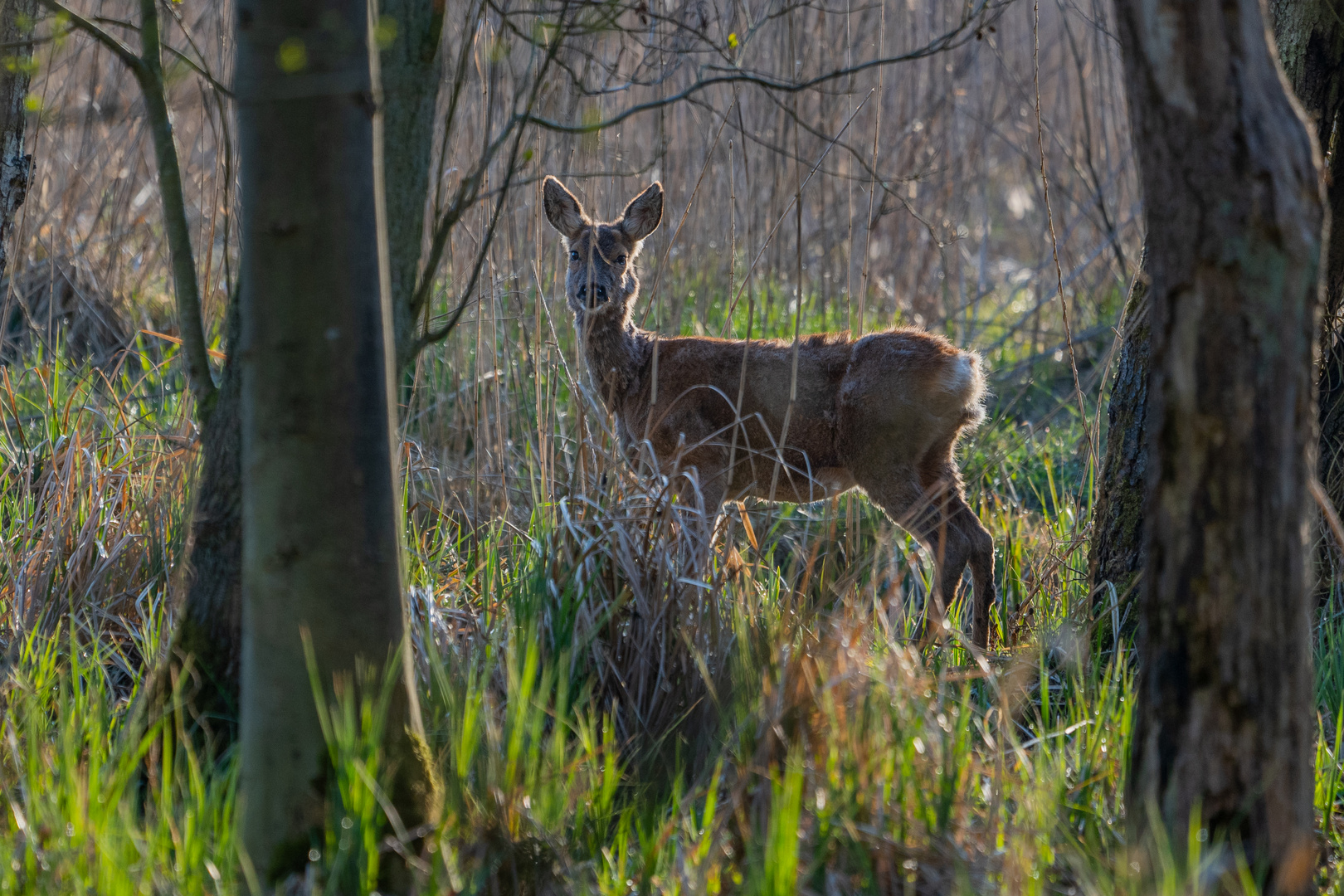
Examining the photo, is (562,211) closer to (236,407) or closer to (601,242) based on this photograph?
(601,242)

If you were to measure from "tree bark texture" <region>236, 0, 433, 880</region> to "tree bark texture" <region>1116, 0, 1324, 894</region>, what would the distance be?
1.30m

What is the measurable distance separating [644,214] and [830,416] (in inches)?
51.8

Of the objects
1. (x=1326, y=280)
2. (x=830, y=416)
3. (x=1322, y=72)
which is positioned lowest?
(x=830, y=416)

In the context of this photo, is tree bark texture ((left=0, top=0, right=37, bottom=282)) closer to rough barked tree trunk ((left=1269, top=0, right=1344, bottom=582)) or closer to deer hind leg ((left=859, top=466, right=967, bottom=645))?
deer hind leg ((left=859, top=466, right=967, bottom=645))

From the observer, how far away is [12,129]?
3.65m

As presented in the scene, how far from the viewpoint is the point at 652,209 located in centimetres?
526

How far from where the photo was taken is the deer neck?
5273 millimetres

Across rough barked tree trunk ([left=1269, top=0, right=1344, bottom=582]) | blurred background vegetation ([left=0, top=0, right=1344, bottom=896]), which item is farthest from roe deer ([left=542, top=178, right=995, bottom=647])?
rough barked tree trunk ([left=1269, top=0, right=1344, bottom=582])

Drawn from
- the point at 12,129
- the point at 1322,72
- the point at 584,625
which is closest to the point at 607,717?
the point at 584,625

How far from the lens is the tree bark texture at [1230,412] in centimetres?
190

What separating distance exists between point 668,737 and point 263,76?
1783mm

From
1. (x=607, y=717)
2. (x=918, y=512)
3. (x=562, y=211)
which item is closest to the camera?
(x=607, y=717)

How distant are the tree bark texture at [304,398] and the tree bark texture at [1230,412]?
1300 mm

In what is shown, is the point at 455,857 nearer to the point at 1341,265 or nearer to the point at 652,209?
the point at 1341,265
